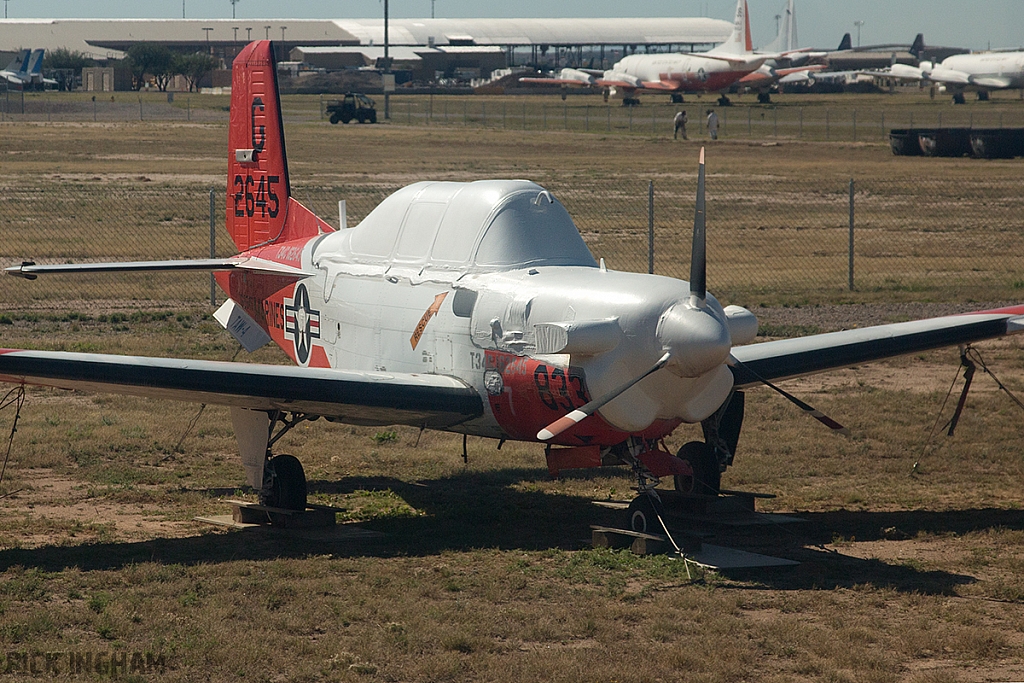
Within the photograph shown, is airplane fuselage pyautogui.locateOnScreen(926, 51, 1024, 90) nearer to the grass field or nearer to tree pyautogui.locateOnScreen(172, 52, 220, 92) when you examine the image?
tree pyautogui.locateOnScreen(172, 52, 220, 92)

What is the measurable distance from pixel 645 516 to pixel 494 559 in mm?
1232

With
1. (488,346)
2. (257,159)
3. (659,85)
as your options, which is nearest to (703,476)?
(488,346)

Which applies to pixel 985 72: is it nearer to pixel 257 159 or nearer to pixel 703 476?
pixel 257 159

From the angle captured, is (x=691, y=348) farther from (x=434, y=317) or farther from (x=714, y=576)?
(x=434, y=317)

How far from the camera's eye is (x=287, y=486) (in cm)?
1098

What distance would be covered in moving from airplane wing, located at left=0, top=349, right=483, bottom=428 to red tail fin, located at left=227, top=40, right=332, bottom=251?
4.59 m

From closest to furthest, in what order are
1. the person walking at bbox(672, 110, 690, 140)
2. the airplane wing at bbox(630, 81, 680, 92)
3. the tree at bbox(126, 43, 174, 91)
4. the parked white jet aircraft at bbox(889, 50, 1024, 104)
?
the person walking at bbox(672, 110, 690, 140), the parked white jet aircraft at bbox(889, 50, 1024, 104), the airplane wing at bbox(630, 81, 680, 92), the tree at bbox(126, 43, 174, 91)

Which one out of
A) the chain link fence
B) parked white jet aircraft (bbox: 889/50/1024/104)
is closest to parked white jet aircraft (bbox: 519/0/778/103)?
parked white jet aircraft (bbox: 889/50/1024/104)

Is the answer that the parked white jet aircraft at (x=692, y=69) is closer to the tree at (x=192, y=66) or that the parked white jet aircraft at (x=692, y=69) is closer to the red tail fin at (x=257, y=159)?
the tree at (x=192, y=66)

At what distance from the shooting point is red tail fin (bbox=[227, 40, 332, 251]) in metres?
14.7

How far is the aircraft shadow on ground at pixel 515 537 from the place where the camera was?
9.52m

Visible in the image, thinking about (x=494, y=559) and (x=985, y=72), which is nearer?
(x=494, y=559)

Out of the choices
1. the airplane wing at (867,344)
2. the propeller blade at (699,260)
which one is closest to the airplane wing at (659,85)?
the airplane wing at (867,344)

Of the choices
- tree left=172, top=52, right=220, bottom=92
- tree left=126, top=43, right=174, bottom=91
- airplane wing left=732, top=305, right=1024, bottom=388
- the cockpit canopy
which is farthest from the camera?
tree left=172, top=52, right=220, bottom=92
